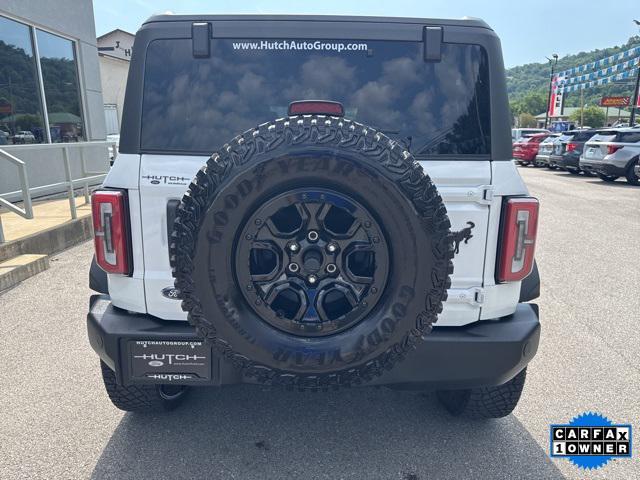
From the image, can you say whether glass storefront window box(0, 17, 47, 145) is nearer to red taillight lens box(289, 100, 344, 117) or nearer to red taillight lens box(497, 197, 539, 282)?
red taillight lens box(289, 100, 344, 117)

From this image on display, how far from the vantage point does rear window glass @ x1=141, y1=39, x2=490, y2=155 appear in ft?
7.13

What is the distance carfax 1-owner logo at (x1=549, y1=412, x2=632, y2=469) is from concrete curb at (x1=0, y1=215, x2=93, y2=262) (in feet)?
18.6

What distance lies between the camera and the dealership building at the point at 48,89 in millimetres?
9008

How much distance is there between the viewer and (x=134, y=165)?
2.14m

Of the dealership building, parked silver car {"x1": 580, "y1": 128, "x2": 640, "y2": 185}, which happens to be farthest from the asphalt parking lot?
parked silver car {"x1": 580, "y1": 128, "x2": 640, "y2": 185}

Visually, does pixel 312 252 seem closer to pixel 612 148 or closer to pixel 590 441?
pixel 590 441

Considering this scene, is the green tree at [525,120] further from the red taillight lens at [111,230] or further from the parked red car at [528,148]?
the red taillight lens at [111,230]

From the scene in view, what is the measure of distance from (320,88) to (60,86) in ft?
35.0

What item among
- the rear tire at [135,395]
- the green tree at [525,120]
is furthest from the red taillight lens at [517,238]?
the green tree at [525,120]

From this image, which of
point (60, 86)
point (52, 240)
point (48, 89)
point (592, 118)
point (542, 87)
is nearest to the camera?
point (52, 240)

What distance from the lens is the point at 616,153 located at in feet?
47.0

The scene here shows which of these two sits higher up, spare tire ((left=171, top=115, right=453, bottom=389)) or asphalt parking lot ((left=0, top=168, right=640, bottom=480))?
spare tire ((left=171, top=115, right=453, bottom=389))

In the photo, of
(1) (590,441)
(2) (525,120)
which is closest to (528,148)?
(1) (590,441)

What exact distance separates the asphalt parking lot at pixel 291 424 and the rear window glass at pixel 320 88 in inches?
61.3
